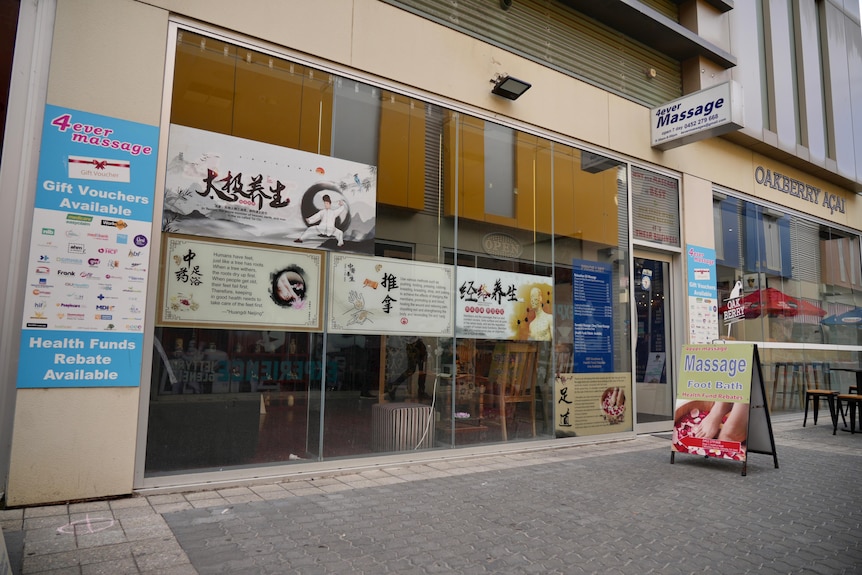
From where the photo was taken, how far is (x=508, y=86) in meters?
7.27

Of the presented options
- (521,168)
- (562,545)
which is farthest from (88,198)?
(521,168)

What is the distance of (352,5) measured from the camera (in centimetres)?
619

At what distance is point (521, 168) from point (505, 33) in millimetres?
1817

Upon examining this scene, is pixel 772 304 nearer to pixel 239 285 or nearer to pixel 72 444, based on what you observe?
pixel 239 285

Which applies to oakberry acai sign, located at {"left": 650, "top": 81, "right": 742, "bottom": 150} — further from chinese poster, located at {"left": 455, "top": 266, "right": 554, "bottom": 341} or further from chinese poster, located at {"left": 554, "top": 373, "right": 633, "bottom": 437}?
chinese poster, located at {"left": 554, "top": 373, "right": 633, "bottom": 437}

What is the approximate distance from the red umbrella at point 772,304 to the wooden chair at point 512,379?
16.3 ft

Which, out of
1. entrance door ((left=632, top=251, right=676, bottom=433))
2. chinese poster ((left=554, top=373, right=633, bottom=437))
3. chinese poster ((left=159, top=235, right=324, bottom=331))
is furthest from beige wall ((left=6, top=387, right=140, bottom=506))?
entrance door ((left=632, top=251, right=676, bottom=433))

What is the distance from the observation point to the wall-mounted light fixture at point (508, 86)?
283 inches

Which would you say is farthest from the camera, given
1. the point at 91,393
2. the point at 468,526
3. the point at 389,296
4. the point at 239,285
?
the point at 389,296

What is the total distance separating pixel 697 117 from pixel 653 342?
11.6ft

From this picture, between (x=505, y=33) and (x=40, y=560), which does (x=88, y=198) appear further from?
(x=505, y=33)

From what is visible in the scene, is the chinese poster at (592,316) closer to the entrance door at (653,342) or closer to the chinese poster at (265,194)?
the entrance door at (653,342)

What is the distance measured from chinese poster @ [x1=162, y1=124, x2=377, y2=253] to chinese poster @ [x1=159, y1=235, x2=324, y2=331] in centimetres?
13

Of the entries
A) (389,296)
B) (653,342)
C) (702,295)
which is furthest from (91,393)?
(702,295)
